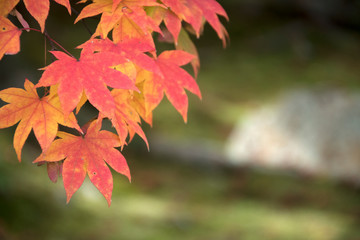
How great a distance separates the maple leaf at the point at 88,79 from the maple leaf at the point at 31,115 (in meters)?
0.05

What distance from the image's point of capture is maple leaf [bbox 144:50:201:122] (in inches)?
33.3

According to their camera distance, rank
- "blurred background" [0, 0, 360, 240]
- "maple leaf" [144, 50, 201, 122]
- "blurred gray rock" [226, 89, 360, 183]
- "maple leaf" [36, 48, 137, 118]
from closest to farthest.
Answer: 1. "maple leaf" [36, 48, 137, 118]
2. "maple leaf" [144, 50, 201, 122]
3. "blurred background" [0, 0, 360, 240]
4. "blurred gray rock" [226, 89, 360, 183]

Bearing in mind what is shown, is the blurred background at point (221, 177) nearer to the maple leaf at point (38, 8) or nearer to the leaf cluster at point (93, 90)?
the leaf cluster at point (93, 90)

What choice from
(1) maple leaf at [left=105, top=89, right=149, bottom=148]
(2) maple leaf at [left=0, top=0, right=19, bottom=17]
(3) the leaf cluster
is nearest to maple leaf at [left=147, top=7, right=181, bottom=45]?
(3) the leaf cluster

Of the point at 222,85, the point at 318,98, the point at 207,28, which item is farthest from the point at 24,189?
the point at 207,28

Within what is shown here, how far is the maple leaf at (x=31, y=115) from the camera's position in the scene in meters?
0.72

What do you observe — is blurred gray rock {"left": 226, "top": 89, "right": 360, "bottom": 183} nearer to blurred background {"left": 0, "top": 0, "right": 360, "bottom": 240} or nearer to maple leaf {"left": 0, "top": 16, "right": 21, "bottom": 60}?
blurred background {"left": 0, "top": 0, "right": 360, "bottom": 240}

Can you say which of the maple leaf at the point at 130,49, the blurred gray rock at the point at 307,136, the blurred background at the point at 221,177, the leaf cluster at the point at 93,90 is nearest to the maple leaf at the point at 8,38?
the leaf cluster at the point at 93,90

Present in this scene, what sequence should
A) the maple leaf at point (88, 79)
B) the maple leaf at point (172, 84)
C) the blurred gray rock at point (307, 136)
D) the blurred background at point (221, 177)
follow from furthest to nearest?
1. the blurred gray rock at point (307, 136)
2. the blurred background at point (221, 177)
3. the maple leaf at point (172, 84)
4. the maple leaf at point (88, 79)

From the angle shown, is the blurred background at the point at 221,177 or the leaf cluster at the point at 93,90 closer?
the leaf cluster at the point at 93,90

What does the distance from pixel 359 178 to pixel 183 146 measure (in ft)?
4.52

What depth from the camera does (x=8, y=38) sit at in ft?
2.42

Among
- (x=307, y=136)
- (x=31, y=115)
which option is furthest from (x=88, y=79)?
(x=307, y=136)

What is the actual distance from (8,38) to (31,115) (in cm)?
14
